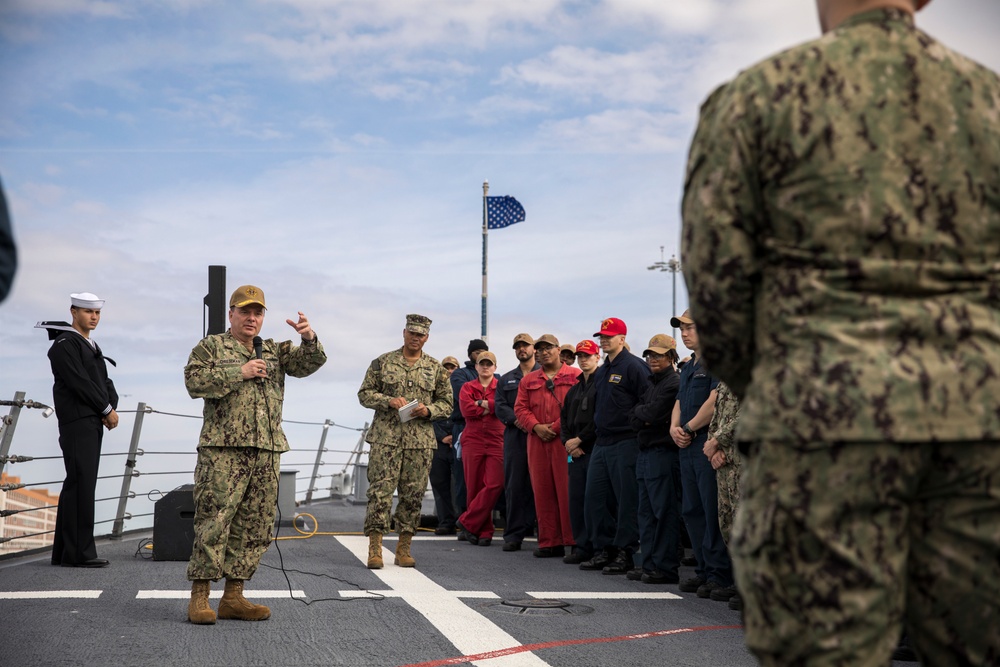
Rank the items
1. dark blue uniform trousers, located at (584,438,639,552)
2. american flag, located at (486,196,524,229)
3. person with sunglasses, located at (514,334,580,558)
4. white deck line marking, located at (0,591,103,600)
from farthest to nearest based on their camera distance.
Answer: american flag, located at (486,196,524,229), person with sunglasses, located at (514,334,580,558), dark blue uniform trousers, located at (584,438,639,552), white deck line marking, located at (0,591,103,600)

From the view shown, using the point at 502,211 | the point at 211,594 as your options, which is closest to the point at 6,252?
the point at 211,594

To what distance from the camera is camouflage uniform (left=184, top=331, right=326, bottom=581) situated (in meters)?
6.80

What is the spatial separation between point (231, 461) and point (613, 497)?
4.73 metres

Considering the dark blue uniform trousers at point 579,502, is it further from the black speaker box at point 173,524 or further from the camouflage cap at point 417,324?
the black speaker box at point 173,524

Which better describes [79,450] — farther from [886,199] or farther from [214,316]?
[886,199]

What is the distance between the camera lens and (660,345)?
372 inches

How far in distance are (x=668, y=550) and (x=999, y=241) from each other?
7167mm

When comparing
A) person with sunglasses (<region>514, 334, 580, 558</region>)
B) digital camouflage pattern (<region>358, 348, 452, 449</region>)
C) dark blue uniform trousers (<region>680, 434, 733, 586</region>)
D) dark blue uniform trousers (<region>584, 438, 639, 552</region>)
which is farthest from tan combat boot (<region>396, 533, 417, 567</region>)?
dark blue uniform trousers (<region>680, 434, 733, 586</region>)

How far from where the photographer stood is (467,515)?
13086mm

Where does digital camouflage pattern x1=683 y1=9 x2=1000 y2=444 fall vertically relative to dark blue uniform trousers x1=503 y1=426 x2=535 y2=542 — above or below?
above

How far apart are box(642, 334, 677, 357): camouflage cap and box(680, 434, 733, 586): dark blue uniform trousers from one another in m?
1.07

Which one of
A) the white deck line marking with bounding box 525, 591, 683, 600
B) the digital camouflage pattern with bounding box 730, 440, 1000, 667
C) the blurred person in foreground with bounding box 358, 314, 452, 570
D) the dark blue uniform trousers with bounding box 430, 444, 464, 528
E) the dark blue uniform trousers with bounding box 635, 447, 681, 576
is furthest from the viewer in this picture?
the dark blue uniform trousers with bounding box 430, 444, 464, 528

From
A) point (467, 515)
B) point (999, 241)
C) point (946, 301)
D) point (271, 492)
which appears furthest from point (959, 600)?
point (467, 515)

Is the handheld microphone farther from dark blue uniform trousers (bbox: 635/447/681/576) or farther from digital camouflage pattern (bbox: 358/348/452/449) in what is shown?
dark blue uniform trousers (bbox: 635/447/681/576)
